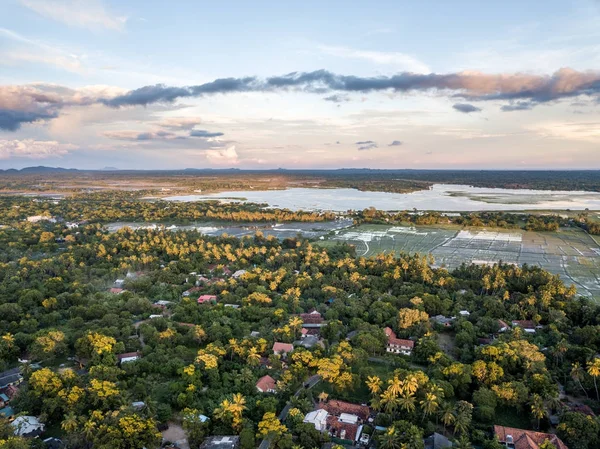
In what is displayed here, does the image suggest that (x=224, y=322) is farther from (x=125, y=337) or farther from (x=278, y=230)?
(x=278, y=230)

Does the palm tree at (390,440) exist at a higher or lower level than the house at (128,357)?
lower

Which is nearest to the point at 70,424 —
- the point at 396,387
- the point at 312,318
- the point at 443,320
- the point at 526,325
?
the point at 396,387

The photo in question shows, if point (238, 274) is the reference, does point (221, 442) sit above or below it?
below

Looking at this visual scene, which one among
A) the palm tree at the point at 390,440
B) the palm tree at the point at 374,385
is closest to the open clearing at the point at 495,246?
the palm tree at the point at 374,385

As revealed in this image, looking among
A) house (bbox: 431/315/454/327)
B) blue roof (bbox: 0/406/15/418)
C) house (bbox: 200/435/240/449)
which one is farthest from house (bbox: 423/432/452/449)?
blue roof (bbox: 0/406/15/418)

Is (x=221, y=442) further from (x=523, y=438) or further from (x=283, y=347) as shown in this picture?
(x=523, y=438)

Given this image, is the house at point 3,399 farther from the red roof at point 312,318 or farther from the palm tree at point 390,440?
the palm tree at point 390,440
